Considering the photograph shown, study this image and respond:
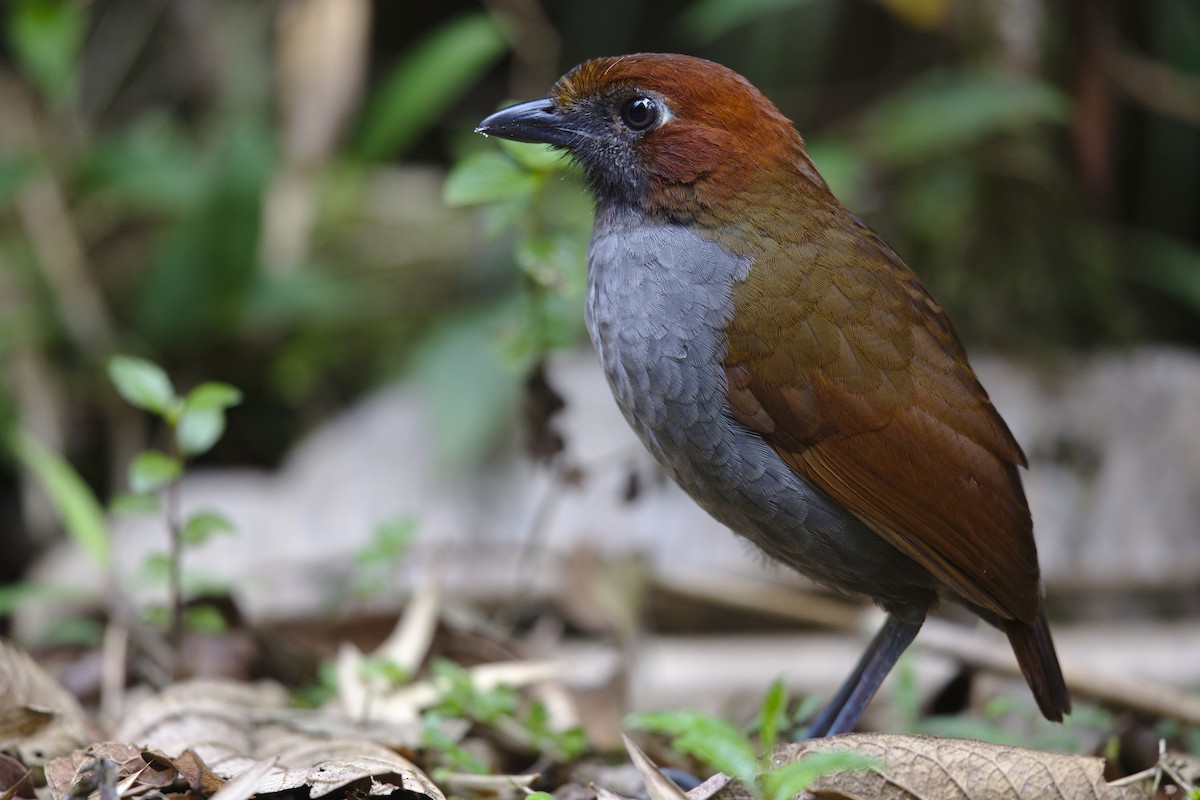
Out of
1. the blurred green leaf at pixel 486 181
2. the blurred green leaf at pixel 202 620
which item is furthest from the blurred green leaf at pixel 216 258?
the blurred green leaf at pixel 486 181

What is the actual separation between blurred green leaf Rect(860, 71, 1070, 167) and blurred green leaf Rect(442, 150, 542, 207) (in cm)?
257

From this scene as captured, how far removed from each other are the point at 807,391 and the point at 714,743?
2.64 feet

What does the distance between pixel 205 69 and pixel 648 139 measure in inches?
155

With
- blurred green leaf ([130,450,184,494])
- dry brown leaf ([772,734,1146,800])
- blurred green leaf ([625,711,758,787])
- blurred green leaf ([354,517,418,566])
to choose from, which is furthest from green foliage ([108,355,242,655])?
dry brown leaf ([772,734,1146,800])

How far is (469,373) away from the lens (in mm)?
5062

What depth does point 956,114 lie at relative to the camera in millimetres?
5156

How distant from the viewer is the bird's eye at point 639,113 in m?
2.94

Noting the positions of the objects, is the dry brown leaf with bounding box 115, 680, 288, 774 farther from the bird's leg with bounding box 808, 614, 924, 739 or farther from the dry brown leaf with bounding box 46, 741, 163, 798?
the bird's leg with bounding box 808, 614, 924, 739

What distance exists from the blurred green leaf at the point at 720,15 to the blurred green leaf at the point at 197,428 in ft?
10.4

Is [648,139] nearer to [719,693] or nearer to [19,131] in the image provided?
[719,693]

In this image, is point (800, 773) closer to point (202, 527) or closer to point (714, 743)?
point (714, 743)

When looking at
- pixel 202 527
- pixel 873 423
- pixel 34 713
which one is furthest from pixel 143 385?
pixel 873 423

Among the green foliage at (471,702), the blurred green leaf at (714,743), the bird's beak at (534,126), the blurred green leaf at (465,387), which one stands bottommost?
the blurred green leaf at (465,387)

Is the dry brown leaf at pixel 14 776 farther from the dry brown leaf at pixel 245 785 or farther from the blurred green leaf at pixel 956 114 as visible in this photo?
the blurred green leaf at pixel 956 114
